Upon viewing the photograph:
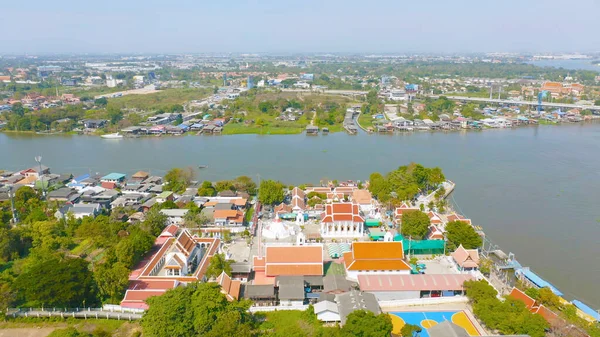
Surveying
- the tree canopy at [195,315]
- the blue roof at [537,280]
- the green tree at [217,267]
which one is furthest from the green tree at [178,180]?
the blue roof at [537,280]

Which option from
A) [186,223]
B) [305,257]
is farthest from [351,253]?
[186,223]

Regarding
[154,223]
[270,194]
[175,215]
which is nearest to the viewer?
[154,223]

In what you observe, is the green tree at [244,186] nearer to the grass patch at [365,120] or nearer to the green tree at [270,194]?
the green tree at [270,194]

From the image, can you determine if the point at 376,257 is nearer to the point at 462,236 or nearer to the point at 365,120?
the point at 462,236

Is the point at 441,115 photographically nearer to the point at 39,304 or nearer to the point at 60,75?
the point at 39,304

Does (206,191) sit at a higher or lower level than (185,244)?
lower

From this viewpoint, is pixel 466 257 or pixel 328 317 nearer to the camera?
pixel 328 317

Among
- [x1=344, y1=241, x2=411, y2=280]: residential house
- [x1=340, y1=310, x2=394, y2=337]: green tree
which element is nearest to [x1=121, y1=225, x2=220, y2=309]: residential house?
[x1=344, y1=241, x2=411, y2=280]: residential house

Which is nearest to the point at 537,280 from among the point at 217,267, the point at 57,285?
the point at 217,267

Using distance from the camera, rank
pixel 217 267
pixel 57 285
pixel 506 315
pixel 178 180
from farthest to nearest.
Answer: pixel 178 180 < pixel 217 267 < pixel 57 285 < pixel 506 315
